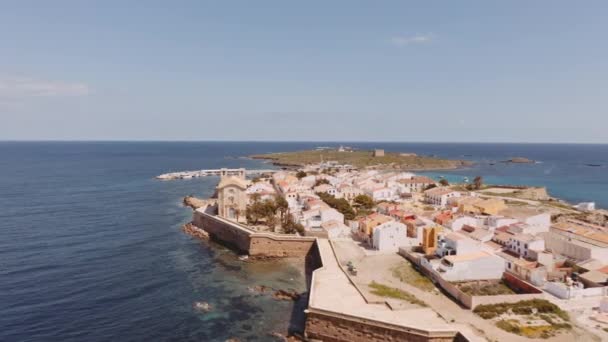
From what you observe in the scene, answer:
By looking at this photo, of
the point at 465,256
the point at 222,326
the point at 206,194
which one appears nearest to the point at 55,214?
the point at 206,194

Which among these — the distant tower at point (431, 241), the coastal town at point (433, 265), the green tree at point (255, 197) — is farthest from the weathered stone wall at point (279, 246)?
the green tree at point (255, 197)

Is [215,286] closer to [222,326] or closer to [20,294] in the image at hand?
[222,326]

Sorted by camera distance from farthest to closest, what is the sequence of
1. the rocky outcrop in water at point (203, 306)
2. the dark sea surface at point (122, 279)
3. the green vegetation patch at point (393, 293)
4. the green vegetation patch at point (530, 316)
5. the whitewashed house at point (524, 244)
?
1. the whitewashed house at point (524, 244)
2. the rocky outcrop in water at point (203, 306)
3. the green vegetation patch at point (393, 293)
4. the dark sea surface at point (122, 279)
5. the green vegetation patch at point (530, 316)

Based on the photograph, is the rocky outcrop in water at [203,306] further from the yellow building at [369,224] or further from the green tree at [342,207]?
the green tree at [342,207]

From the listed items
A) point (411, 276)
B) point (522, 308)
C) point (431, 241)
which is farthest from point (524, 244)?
point (411, 276)

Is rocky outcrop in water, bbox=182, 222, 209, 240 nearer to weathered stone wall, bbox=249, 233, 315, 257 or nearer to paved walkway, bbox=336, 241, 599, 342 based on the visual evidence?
weathered stone wall, bbox=249, 233, 315, 257

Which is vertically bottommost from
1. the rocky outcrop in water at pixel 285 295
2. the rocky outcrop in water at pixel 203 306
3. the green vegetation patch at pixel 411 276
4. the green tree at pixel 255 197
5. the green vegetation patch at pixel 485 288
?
the rocky outcrop in water at pixel 203 306

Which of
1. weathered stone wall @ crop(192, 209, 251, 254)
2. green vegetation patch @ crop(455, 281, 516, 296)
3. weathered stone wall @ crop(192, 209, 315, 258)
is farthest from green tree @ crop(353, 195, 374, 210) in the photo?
green vegetation patch @ crop(455, 281, 516, 296)
